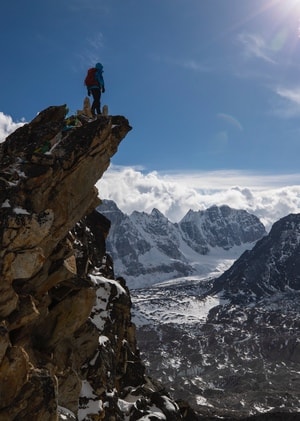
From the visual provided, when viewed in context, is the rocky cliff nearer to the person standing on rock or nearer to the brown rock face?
the brown rock face

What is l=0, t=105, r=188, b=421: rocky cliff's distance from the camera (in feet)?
80.9

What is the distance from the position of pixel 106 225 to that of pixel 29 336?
36.4m

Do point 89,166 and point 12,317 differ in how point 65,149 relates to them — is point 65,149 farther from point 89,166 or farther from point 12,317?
point 12,317

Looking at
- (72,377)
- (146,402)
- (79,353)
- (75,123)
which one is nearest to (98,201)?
(75,123)

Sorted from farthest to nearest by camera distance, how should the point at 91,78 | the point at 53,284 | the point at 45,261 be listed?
the point at 91,78
the point at 53,284
the point at 45,261

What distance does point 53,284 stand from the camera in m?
32.2

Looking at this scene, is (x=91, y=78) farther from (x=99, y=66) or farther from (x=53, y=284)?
(x=53, y=284)

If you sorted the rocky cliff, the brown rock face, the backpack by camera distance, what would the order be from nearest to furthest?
the brown rock face → the rocky cliff → the backpack

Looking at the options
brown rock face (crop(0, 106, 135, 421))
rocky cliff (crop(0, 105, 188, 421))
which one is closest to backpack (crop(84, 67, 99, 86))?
rocky cliff (crop(0, 105, 188, 421))

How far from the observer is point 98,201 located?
45.3 meters

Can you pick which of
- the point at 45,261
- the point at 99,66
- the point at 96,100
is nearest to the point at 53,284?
the point at 45,261

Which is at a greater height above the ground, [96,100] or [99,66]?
[99,66]

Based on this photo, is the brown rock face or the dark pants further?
the dark pants

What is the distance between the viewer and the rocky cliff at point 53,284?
80.9 ft
